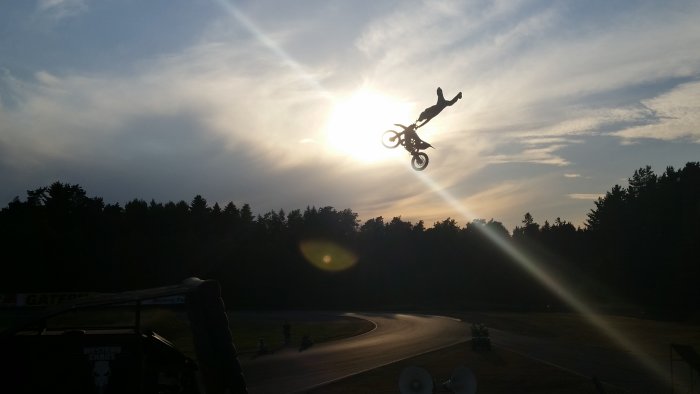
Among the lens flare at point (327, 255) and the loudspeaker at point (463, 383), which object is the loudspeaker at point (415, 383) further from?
the lens flare at point (327, 255)

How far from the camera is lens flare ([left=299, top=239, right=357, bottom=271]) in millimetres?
135163

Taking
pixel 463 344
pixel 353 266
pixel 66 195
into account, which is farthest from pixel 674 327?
pixel 66 195

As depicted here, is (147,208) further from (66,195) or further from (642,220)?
(642,220)

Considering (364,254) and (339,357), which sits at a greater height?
(364,254)

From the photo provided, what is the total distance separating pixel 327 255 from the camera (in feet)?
469

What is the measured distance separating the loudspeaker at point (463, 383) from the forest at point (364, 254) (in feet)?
252

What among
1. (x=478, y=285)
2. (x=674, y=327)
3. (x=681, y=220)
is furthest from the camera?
(x=478, y=285)

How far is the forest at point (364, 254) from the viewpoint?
102000 millimetres

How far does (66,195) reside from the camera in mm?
128750

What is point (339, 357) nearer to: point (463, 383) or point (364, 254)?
point (463, 383)

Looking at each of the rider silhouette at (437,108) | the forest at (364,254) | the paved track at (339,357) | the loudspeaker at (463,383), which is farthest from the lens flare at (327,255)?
the rider silhouette at (437,108)

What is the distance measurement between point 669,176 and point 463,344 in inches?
3811

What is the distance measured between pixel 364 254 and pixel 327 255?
8.77 m

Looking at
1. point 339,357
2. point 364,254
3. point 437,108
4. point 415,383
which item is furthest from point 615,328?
point 364,254
